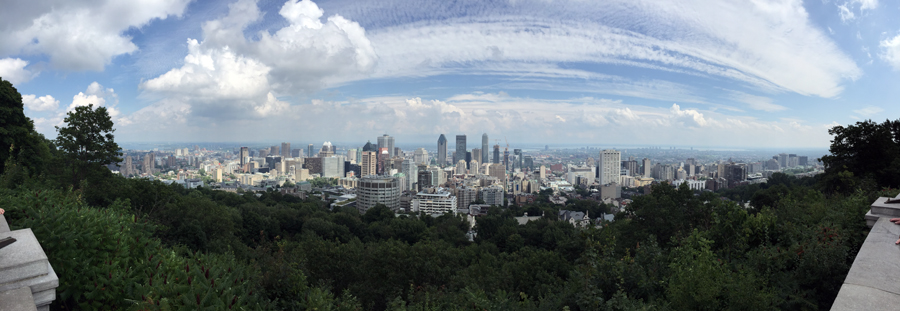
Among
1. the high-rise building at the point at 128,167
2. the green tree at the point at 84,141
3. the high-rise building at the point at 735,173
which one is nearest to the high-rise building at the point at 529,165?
the high-rise building at the point at 735,173

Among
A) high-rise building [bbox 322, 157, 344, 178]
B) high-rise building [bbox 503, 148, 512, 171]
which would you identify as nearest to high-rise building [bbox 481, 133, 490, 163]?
high-rise building [bbox 503, 148, 512, 171]

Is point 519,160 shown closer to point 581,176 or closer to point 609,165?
point 581,176

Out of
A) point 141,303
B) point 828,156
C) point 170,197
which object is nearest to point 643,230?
point 828,156

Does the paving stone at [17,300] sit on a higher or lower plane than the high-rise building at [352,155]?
higher

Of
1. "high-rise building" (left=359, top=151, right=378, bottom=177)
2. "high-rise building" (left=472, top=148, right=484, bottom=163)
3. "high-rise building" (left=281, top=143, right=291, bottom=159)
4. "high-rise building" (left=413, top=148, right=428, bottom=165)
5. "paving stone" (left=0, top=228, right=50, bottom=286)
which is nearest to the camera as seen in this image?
"paving stone" (left=0, top=228, right=50, bottom=286)

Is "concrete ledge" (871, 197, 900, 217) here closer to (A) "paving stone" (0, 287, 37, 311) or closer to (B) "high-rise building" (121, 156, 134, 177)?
(A) "paving stone" (0, 287, 37, 311)

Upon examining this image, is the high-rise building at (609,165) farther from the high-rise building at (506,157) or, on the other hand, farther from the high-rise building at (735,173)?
the high-rise building at (506,157)

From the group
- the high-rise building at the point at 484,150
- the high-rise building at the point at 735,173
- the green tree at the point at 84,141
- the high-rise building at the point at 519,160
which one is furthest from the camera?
the high-rise building at the point at 484,150
